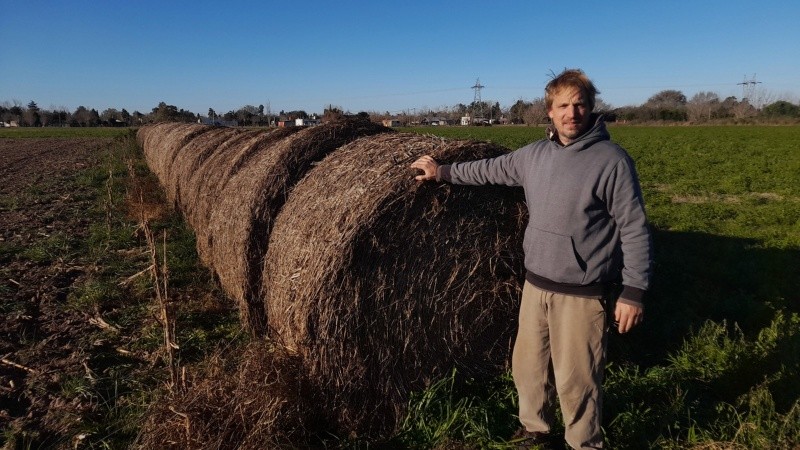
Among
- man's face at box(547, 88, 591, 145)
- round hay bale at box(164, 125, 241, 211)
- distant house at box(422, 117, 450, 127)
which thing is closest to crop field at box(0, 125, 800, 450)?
round hay bale at box(164, 125, 241, 211)

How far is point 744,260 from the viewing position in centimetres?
734

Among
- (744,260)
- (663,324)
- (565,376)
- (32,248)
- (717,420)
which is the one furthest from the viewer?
(32,248)

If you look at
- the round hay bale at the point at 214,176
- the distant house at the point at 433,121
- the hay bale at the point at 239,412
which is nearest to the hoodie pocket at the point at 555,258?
the hay bale at the point at 239,412

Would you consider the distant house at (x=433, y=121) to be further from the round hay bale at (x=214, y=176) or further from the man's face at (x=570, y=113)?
the man's face at (x=570, y=113)

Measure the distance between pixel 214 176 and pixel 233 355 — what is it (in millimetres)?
3866

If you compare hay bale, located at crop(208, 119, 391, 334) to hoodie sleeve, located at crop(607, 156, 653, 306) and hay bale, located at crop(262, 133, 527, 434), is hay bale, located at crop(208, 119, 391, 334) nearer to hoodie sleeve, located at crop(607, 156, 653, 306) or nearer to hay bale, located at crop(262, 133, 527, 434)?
hay bale, located at crop(262, 133, 527, 434)

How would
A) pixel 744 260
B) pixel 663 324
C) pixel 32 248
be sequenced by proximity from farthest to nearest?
1. pixel 32 248
2. pixel 744 260
3. pixel 663 324

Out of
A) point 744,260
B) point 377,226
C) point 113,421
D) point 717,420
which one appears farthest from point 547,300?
point 744,260

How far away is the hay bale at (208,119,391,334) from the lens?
4809 millimetres

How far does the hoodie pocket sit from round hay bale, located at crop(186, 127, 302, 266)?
3.85m

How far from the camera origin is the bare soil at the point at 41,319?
12.6ft

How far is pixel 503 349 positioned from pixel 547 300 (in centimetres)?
128

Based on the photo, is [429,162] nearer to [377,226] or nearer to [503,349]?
[377,226]

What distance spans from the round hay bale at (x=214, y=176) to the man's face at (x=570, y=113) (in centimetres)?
392
